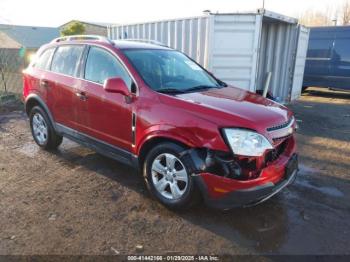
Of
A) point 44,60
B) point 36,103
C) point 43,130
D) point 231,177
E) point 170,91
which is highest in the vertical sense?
point 44,60

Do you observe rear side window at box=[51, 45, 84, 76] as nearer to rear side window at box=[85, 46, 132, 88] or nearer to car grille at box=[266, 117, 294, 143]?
rear side window at box=[85, 46, 132, 88]

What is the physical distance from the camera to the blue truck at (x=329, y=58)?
11.6 meters

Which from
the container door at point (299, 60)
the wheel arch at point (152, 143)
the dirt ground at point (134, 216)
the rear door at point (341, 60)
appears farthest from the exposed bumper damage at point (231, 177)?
the rear door at point (341, 60)

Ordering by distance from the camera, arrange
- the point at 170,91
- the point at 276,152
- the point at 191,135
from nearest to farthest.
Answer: the point at 191,135, the point at 276,152, the point at 170,91

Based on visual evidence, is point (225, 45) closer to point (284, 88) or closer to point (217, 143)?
point (284, 88)

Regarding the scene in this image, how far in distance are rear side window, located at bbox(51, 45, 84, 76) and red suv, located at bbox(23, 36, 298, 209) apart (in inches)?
0.7

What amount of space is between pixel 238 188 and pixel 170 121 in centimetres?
96

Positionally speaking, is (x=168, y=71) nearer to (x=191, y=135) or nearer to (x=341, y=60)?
(x=191, y=135)

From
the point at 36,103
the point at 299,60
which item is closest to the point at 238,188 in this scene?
the point at 36,103

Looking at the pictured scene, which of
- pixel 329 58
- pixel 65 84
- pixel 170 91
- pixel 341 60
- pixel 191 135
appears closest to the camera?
pixel 191 135

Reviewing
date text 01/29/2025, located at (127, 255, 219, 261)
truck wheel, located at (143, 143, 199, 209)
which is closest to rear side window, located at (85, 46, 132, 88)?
truck wheel, located at (143, 143, 199, 209)

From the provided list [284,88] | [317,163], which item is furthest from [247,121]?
[284,88]

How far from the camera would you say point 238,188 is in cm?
302

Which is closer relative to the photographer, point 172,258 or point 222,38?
point 172,258
